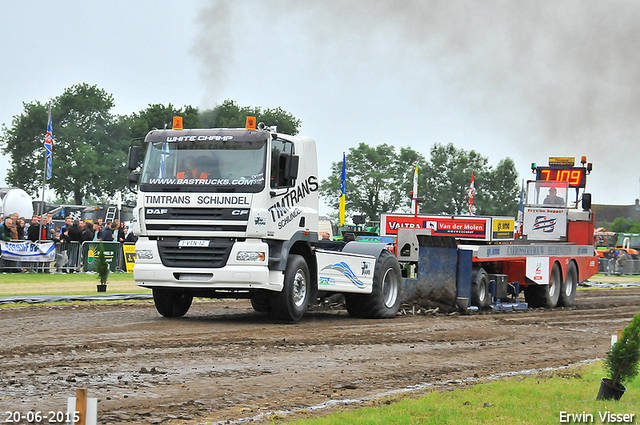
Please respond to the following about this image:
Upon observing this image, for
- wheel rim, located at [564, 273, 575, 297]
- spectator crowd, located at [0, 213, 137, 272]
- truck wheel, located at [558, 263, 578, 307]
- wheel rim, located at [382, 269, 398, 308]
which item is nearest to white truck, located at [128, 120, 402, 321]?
wheel rim, located at [382, 269, 398, 308]

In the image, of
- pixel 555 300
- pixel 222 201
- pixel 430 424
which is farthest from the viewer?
pixel 555 300

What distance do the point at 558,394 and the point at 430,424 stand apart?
2020mm

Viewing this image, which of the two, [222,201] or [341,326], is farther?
[341,326]

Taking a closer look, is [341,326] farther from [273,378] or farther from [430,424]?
[430,424]

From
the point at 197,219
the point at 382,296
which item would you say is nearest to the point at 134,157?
the point at 197,219

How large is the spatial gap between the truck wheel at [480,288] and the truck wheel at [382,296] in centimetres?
202

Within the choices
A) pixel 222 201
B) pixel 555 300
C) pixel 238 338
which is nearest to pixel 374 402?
pixel 238 338

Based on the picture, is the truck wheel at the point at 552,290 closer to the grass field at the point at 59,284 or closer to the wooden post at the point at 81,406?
the grass field at the point at 59,284

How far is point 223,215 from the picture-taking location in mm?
13477

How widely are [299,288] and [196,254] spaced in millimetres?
2000

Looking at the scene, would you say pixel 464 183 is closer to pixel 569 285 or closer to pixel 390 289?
pixel 569 285

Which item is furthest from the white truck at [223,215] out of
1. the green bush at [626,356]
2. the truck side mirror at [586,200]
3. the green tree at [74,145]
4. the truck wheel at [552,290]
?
the green tree at [74,145]

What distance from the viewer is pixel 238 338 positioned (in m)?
11.9

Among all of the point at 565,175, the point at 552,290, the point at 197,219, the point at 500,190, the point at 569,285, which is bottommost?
the point at 552,290
